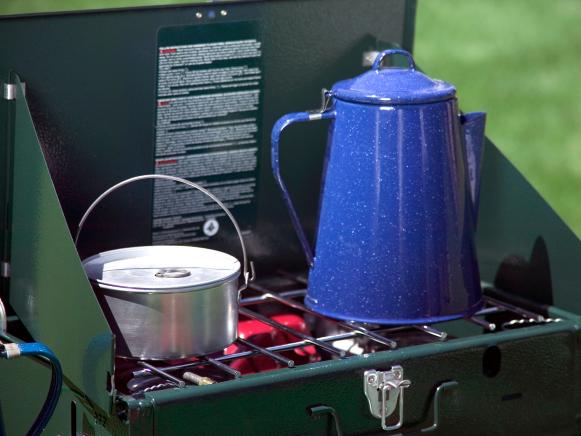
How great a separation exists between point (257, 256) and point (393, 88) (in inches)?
16.8

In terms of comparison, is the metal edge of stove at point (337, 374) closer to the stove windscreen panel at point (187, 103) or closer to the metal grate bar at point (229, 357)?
the metal grate bar at point (229, 357)

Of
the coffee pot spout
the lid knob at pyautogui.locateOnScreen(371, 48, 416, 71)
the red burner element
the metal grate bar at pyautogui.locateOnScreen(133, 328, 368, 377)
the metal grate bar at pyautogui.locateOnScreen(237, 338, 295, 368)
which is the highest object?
the lid knob at pyautogui.locateOnScreen(371, 48, 416, 71)

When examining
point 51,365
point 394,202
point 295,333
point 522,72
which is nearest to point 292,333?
point 295,333

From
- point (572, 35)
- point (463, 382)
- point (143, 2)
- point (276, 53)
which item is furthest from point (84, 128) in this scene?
point (572, 35)

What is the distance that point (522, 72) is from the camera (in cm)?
477

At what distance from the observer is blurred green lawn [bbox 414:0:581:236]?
4230 mm

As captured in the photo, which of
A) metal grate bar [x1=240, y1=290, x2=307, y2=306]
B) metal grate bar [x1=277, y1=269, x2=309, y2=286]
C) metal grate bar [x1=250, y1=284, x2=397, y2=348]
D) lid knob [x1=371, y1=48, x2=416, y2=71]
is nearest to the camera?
metal grate bar [x1=250, y1=284, x2=397, y2=348]

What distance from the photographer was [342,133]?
73.1 inches

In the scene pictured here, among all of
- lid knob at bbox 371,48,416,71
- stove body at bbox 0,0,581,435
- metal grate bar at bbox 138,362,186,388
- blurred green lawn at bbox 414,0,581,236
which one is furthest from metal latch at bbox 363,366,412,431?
blurred green lawn at bbox 414,0,581,236

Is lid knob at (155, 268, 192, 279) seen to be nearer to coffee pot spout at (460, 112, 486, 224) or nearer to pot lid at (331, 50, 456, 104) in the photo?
pot lid at (331, 50, 456, 104)

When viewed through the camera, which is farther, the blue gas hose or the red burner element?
the red burner element

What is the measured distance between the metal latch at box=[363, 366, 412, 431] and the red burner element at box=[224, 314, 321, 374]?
0.27m

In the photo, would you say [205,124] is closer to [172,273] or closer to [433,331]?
[172,273]

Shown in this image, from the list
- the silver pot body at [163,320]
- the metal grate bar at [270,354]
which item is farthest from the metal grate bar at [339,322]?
the silver pot body at [163,320]
